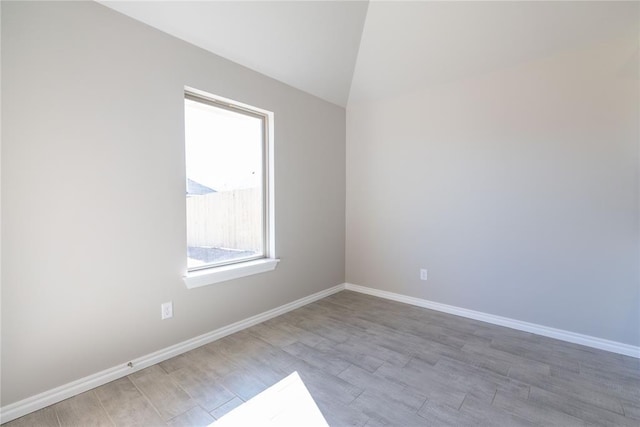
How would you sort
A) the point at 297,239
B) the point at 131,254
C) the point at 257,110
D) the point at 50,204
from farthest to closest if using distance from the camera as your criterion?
the point at 297,239, the point at 257,110, the point at 131,254, the point at 50,204

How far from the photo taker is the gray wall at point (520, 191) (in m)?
2.24

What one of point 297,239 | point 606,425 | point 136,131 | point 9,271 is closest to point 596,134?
point 606,425

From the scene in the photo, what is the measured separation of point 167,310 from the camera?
85.0 inches

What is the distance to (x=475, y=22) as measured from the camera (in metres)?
2.33

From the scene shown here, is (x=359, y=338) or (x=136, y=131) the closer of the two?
(x=136, y=131)

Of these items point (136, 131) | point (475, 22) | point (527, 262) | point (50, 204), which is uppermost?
point (475, 22)

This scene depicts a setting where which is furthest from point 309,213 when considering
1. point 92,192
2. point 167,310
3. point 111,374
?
point 111,374

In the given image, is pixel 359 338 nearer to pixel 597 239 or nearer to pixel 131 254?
pixel 131 254

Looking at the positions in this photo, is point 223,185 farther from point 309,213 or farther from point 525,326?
point 525,326

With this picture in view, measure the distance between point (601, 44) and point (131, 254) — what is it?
3.83m

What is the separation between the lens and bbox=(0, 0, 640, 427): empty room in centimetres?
163

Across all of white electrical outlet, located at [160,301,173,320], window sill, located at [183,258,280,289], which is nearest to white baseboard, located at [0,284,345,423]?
white electrical outlet, located at [160,301,173,320]

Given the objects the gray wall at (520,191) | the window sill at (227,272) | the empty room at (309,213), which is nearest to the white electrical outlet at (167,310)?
the empty room at (309,213)

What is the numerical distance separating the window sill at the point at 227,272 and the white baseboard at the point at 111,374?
17.1 inches
